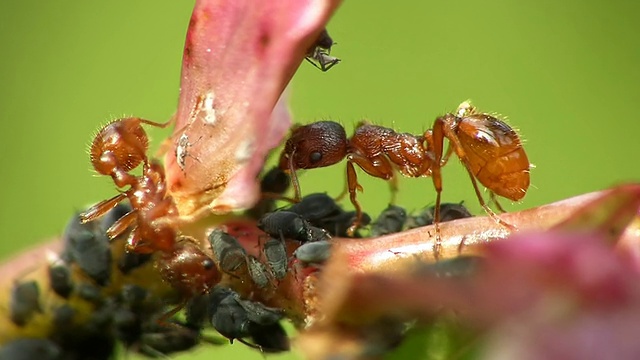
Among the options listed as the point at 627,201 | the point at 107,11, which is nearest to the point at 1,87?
the point at 107,11

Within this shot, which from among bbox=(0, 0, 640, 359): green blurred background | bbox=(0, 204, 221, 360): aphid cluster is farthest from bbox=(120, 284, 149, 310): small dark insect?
bbox=(0, 0, 640, 359): green blurred background

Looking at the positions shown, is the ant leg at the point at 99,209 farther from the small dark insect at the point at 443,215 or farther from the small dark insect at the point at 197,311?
the small dark insect at the point at 443,215

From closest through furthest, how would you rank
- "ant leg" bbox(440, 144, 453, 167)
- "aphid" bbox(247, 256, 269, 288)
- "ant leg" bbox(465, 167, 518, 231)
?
"ant leg" bbox(465, 167, 518, 231)
"aphid" bbox(247, 256, 269, 288)
"ant leg" bbox(440, 144, 453, 167)

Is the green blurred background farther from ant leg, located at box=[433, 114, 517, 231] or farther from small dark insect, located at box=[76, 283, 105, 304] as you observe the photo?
small dark insect, located at box=[76, 283, 105, 304]

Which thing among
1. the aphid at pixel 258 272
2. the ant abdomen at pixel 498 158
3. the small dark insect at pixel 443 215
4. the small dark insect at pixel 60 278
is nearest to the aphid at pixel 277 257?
the aphid at pixel 258 272

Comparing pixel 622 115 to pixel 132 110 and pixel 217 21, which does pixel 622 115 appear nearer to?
pixel 132 110

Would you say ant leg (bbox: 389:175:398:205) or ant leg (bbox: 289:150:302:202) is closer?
ant leg (bbox: 289:150:302:202)

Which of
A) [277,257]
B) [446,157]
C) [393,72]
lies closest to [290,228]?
[277,257]
